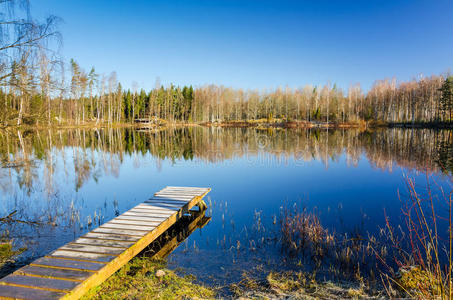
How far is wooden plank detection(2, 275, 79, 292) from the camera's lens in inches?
152

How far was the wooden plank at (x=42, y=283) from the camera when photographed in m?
3.86

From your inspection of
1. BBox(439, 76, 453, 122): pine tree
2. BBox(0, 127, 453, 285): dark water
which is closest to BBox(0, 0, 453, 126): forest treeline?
BBox(439, 76, 453, 122): pine tree

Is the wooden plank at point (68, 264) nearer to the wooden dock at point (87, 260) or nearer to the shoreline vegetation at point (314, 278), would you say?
the wooden dock at point (87, 260)

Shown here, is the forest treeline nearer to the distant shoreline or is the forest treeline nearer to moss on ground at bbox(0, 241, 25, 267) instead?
the distant shoreline

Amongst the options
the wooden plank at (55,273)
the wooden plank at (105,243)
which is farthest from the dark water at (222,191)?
the wooden plank at (55,273)

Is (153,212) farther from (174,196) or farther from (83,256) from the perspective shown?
(83,256)

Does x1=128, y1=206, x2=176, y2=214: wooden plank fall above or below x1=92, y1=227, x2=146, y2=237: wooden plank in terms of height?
below

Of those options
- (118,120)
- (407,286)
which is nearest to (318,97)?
(118,120)

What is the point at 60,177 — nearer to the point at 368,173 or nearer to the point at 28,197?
the point at 28,197

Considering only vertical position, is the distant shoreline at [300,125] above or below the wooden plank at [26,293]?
above

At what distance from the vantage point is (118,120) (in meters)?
72.6

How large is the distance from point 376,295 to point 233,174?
39.2 feet

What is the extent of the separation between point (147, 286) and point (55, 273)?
145 cm

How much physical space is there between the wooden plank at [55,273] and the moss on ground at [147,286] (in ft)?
1.28
